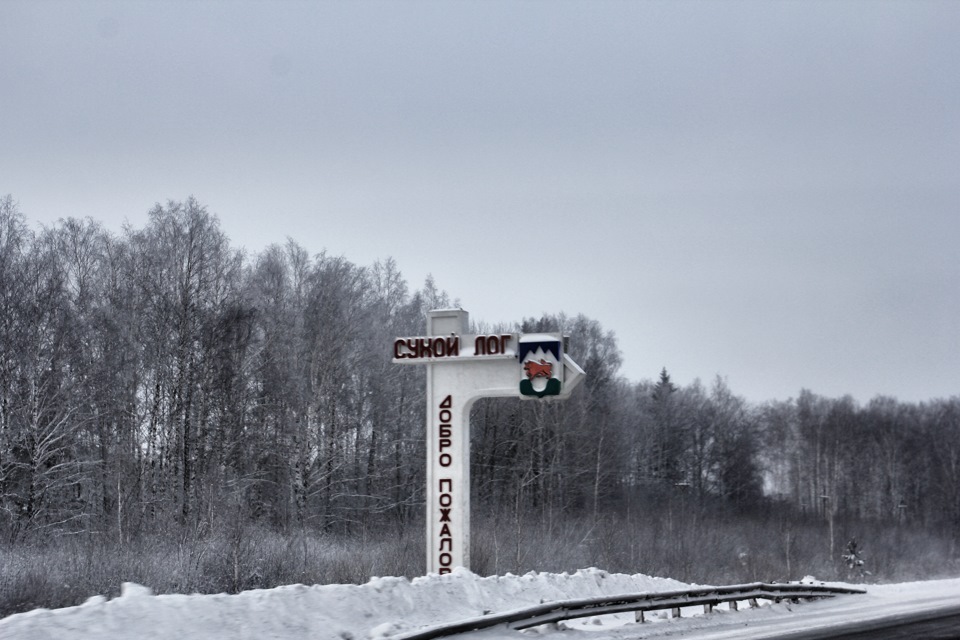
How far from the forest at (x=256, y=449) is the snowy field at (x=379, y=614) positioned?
18.1ft

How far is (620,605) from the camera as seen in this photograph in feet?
48.3

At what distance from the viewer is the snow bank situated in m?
9.95

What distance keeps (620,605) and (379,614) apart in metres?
4.04

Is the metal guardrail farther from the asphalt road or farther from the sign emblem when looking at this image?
the sign emblem

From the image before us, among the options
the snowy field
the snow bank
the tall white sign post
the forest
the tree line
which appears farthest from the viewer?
the tree line

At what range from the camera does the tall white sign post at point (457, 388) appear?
62.4ft

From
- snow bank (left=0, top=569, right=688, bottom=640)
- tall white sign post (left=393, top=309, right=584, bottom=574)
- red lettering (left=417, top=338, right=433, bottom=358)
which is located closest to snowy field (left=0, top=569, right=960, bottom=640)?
snow bank (left=0, top=569, right=688, bottom=640)

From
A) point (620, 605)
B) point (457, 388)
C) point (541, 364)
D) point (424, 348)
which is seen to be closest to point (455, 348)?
point (424, 348)

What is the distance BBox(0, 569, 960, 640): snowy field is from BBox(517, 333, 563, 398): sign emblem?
3.52 meters

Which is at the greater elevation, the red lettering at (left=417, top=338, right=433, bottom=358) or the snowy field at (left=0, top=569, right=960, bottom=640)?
the red lettering at (left=417, top=338, right=433, bottom=358)

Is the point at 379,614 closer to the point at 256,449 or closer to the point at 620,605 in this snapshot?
the point at 620,605

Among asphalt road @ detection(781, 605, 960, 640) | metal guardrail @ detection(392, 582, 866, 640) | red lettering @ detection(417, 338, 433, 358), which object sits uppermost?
red lettering @ detection(417, 338, 433, 358)

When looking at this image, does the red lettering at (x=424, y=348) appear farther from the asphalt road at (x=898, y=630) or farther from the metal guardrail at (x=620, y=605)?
the asphalt road at (x=898, y=630)

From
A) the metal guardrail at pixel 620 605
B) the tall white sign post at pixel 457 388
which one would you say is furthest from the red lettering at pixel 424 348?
the metal guardrail at pixel 620 605
